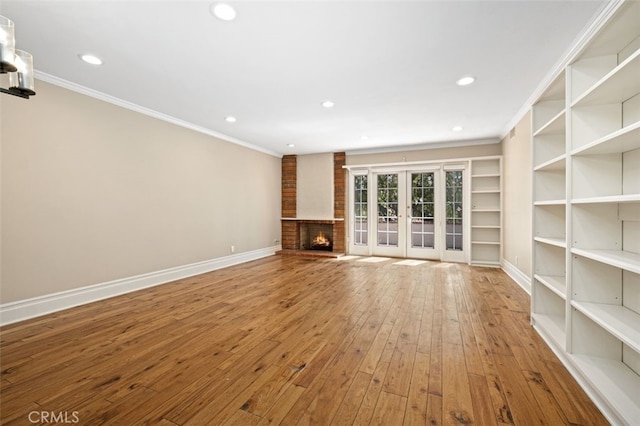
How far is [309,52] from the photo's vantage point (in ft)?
8.23

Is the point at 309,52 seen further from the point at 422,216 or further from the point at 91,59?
the point at 422,216

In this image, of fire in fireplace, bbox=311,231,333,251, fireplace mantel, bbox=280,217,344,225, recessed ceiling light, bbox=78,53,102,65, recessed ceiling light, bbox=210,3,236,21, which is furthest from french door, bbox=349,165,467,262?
recessed ceiling light, bbox=78,53,102,65

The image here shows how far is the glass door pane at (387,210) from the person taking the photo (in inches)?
257

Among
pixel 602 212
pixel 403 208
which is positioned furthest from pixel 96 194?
pixel 403 208

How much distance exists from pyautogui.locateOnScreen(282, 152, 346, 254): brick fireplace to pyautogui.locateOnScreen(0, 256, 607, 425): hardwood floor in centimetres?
343

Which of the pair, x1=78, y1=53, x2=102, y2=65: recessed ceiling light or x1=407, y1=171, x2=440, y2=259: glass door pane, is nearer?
x1=78, y1=53, x2=102, y2=65: recessed ceiling light

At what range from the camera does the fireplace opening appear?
24.5 ft

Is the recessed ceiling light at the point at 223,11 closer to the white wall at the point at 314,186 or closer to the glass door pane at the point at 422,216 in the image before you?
the white wall at the point at 314,186

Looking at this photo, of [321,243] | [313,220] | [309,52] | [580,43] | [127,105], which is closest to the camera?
[580,43]

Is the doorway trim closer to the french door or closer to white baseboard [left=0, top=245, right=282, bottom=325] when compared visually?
the french door

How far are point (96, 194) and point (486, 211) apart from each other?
6.57 metres

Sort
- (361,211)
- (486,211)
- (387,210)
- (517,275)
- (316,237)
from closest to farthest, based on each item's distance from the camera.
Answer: (517,275)
(486,211)
(387,210)
(361,211)
(316,237)

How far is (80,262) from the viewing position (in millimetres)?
3234

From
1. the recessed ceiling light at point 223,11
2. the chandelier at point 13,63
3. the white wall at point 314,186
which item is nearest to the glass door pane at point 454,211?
the white wall at point 314,186
